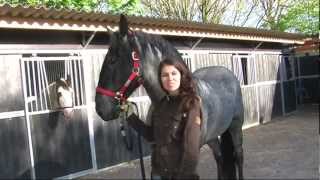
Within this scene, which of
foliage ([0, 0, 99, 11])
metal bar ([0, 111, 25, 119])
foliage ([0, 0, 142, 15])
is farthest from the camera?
foliage ([0, 0, 142, 15])

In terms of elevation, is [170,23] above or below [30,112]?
above

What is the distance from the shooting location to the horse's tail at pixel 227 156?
591cm

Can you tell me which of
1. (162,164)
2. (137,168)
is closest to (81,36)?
(137,168)

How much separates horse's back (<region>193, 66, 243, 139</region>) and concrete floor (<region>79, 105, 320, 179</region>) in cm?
201

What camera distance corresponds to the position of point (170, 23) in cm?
970

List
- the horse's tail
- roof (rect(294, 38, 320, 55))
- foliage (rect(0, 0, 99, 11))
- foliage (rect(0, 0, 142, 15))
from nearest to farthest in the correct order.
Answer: the horse's tail
roof (rect(294, 38, 320, 55))
foliage (rect(0, 0, 99, 11))
foliage (rect(0, 0, 142, 15))

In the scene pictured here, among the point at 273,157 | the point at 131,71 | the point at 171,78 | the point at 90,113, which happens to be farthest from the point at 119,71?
the point at 273,157

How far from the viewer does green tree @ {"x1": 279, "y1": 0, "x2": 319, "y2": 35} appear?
30509mm

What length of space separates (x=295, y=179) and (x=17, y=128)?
4.02 metres

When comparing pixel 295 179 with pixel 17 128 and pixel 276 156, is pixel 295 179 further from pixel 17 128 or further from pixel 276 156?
pixel 17 128

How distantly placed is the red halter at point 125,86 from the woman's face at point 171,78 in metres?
0.78

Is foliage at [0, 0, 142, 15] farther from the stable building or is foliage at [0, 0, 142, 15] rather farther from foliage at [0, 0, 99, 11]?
the stable building

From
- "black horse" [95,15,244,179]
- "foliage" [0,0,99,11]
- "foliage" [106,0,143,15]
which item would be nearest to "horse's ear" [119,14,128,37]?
"black horse" [95,15,244,179]

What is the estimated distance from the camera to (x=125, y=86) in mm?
4105
